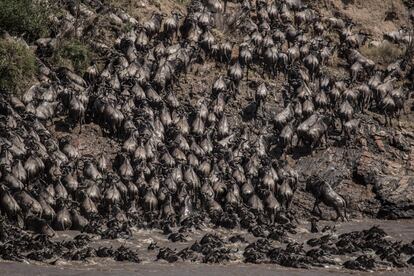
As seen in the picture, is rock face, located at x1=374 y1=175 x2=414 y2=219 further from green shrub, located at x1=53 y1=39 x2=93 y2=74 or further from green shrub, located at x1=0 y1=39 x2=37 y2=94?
green shrub, located at x1=0 y1=39 x2=37 y2=94

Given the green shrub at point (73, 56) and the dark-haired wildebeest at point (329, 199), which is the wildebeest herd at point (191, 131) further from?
the green shrub at point (73, 56)

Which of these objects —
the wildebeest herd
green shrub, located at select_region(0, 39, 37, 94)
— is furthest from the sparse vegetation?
green shrub, located at select_region(0, 39, 37, 94)

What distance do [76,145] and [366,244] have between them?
32.0ft

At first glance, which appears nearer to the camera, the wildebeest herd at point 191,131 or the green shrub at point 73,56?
the wildebeest herd at point 191,131

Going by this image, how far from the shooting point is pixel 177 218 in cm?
2553

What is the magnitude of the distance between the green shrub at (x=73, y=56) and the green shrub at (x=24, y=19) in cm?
127

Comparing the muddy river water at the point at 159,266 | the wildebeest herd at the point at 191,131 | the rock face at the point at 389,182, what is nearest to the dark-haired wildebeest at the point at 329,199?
the wildebeest herd at the point at 191,131

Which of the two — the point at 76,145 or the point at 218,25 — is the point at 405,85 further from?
the point at 76,145

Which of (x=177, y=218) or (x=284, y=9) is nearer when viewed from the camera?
(x=177, y=218)

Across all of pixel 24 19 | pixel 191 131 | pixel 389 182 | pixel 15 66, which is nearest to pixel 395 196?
pixel 389 182

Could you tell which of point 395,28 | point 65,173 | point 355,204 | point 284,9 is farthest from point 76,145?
point 395,28

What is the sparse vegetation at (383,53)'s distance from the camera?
36.0m

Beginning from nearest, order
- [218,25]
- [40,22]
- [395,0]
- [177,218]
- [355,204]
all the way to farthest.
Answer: [177,218]
[355,204]
[40,22]
[218,25]
[395,0]

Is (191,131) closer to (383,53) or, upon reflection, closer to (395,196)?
(395,196)
